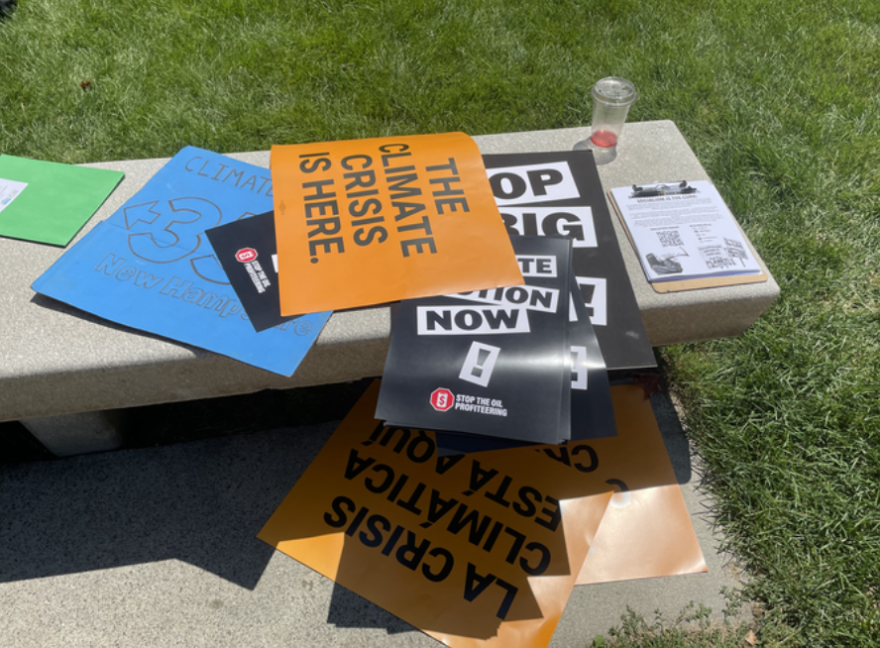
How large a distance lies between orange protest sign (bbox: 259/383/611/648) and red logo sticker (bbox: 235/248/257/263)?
61cm

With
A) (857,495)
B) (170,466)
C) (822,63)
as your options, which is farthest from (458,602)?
(822,63)

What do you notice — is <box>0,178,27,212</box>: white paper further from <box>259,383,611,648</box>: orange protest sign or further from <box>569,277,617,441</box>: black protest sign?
<box>569,277,617,441</box>: black protest sign

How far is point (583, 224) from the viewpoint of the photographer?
1.50m

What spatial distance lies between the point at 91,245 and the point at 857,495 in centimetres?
201

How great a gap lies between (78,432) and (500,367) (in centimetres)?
119

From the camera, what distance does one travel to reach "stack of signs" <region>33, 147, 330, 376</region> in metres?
1.28

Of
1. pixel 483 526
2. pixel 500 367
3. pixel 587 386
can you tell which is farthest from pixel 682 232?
pixel 483 526

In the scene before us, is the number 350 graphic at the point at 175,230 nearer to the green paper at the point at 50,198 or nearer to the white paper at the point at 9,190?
the green paper at the point at 50,198

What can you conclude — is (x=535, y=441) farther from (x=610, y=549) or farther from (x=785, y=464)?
(x=785, y=464)

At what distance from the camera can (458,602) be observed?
1480mm

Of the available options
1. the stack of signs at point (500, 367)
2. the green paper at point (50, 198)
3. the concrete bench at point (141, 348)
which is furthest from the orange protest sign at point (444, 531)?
the green paper at point (50, 198)

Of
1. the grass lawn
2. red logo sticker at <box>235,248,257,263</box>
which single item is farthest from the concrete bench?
the grass lawn

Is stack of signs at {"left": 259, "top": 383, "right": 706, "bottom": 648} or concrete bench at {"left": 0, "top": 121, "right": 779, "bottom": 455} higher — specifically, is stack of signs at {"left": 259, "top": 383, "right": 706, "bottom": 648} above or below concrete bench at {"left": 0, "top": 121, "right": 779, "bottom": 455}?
below

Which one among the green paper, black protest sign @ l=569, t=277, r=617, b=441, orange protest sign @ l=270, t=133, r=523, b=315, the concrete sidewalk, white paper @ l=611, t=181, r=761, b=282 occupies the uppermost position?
the green paper
